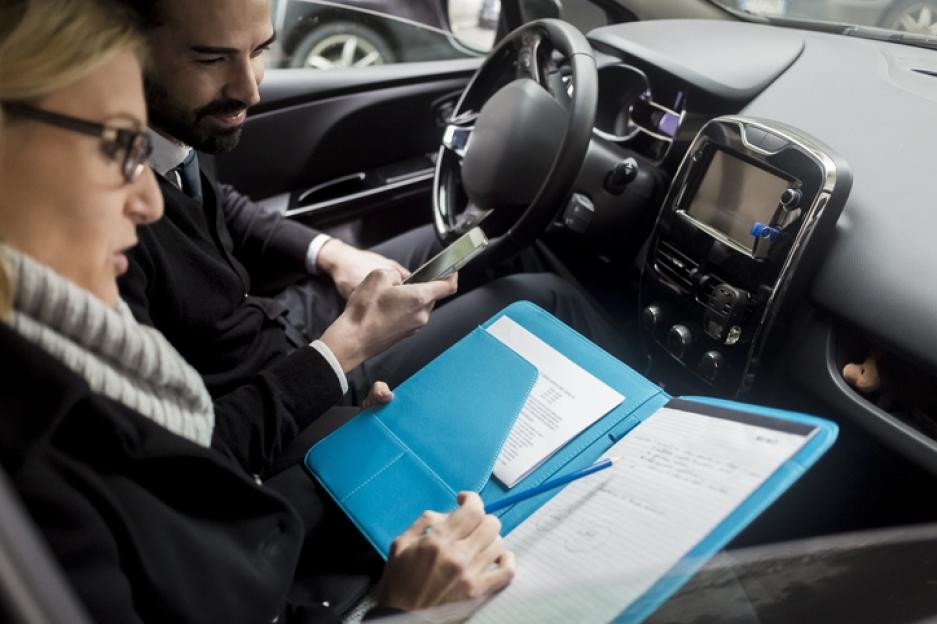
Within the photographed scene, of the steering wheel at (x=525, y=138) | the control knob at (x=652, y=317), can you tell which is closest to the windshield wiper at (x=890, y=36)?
the steering wheel at (x=525, y=138)

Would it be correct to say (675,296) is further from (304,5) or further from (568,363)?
(304,5)

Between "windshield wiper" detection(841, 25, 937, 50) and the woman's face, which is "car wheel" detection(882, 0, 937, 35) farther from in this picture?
the woman's face

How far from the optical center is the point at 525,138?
4.54ft

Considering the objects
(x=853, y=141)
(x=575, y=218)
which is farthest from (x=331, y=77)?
(x=853, y=141)

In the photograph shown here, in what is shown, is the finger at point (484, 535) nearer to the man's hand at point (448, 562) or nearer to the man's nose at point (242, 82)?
the man's hand at point (448, 562)

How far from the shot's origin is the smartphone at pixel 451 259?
4.06ft

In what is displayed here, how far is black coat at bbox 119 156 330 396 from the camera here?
90 centimetres

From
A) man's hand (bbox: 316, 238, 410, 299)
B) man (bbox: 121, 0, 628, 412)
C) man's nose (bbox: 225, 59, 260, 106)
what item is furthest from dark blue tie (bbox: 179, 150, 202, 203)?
man's hand (bbox: 316, 238, 410, 299)

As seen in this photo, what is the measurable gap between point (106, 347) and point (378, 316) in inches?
22.1

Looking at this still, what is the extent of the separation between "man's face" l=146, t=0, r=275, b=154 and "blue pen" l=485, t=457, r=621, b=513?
1.94 feet

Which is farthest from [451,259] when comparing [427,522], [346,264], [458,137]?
[427,522]

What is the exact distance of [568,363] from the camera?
111cm

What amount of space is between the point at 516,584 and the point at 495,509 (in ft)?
0.42

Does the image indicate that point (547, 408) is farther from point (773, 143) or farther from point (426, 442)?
point (773, 143)
